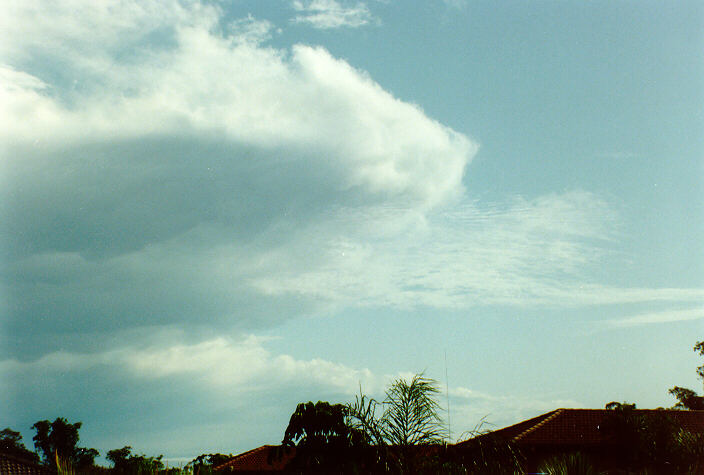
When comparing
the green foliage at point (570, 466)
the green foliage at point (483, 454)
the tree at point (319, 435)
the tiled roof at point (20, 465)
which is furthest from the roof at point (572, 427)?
the tiled roof at point (20, 465)

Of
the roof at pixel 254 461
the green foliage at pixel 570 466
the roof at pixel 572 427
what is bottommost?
the roof at pixel 254 461

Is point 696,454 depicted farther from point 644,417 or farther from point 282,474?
point 282,474

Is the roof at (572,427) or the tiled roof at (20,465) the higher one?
the roof at (572,427)

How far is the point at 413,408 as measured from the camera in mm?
13055

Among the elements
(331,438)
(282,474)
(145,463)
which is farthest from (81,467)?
(331,438)

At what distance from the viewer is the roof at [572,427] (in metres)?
28.4

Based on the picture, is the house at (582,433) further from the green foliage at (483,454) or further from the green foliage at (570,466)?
the green foliage at (570,466)

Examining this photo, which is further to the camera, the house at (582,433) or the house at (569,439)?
the house at (582,433)

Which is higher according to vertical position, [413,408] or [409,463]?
[413,408]

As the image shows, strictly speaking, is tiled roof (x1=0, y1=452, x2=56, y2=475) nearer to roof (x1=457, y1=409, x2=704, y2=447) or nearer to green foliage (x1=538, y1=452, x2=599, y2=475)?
roof (x1=457, y1=409, x2=704, y2=447)

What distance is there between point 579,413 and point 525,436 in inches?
220

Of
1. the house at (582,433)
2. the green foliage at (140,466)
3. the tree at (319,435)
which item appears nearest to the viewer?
the green foliage at (140,466)

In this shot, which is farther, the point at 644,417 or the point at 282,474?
the point at 644,417

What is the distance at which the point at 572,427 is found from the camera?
3030 centimetres
